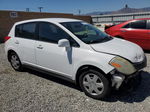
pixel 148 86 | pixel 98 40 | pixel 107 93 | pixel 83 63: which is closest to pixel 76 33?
pixel 98 40

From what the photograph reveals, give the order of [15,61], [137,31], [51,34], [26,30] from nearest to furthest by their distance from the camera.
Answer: [51,34] < [26,30] < [15,61] < [137,31]

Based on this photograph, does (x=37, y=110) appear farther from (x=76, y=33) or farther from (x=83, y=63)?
(x=76, y=33)

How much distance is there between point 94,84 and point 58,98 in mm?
857

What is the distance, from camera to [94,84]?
3.02m

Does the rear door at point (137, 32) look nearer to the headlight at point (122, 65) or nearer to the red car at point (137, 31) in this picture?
the red car at point (137, 31)

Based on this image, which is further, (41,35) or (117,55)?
(41,35)

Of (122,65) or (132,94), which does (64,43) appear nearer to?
(122,65)

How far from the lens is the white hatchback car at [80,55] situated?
2785 millimetres

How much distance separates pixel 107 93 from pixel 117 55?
788 mm

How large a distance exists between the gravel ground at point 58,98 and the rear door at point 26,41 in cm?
67

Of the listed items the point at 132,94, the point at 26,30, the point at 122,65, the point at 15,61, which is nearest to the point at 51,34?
the point at 26,30

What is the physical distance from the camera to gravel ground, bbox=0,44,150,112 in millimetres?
2836

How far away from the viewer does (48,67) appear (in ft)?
12.1

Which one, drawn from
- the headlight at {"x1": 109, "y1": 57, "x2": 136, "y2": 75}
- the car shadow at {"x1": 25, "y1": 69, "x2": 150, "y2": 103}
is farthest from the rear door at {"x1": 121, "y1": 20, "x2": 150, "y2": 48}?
the headlight at {"x1": 109, "y1": 57, "x2": 136, "y2": 75}
